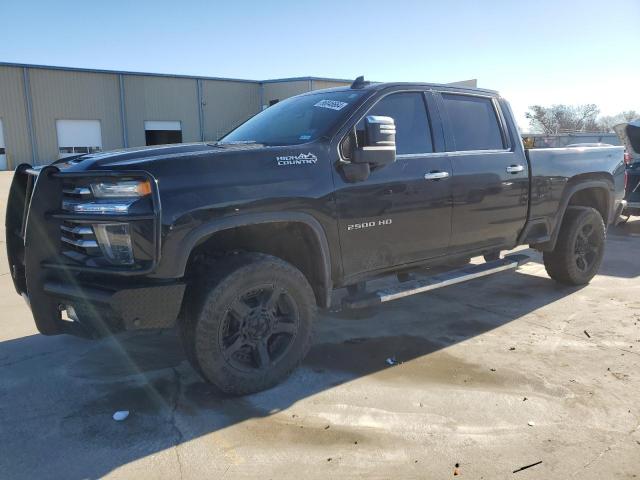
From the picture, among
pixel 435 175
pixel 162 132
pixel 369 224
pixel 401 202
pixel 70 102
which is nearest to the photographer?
pixel 369 224

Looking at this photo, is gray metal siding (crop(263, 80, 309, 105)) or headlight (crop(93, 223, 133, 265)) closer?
headlight (crop(93, 223, 133, 265))

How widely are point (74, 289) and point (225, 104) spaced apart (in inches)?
1477

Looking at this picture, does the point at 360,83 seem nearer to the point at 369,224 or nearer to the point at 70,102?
the point at 369,224

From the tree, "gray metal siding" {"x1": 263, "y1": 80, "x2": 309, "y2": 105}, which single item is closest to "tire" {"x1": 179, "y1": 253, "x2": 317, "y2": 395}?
"gray metal siding" {"x1": 263, "y1": 80, "x2": 309, "y2": 105}

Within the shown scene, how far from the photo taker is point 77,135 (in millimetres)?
34156

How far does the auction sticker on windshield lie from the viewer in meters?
4.09

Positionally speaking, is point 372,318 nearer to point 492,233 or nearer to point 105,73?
point 492,233

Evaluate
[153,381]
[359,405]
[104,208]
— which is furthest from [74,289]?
[359,405]

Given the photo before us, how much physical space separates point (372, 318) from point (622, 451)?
2612 millimetres

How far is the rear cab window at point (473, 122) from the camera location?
15.7 feet

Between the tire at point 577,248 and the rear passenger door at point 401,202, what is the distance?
2.16 meters

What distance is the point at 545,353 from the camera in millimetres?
4250

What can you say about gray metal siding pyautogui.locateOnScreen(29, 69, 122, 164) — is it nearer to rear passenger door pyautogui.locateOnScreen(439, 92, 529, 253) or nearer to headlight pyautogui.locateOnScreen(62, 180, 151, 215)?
rear passenger door pyautogui.locateOnScreen(439, 92, 529, 253)

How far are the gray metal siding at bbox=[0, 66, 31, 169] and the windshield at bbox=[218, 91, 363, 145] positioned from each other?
31.9 m
